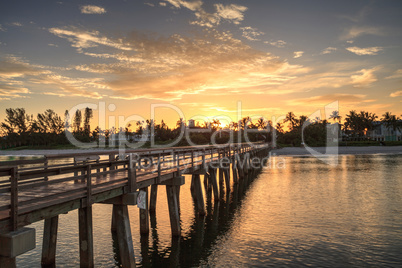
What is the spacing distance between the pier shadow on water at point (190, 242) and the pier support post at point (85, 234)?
220cm

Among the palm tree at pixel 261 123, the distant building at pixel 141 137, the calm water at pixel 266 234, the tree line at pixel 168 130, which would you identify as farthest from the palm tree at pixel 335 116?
the calm water at pixel 266 234

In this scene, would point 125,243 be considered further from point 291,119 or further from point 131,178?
point 291,119

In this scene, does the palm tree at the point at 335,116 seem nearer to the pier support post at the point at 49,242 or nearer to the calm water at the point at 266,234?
the calm water at the point at 266,234

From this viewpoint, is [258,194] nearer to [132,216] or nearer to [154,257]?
[132,216]

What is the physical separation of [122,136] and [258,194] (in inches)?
6004

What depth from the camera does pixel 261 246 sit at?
1359 centimetres

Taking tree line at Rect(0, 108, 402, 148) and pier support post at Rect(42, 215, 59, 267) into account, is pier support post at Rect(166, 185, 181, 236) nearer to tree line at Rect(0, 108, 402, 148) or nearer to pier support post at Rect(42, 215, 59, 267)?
pier support post at Rect(42, 215, 59, 267)

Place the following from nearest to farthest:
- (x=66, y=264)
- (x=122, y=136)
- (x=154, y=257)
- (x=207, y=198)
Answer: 1. (x=66, y=264)
2. (x=154, y=257)
3. (x=207, y=198)
4. (x=122, y=136)

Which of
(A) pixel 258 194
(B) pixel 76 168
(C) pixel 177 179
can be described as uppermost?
(B) pixel 76 168

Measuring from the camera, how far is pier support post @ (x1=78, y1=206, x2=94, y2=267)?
9469 mm

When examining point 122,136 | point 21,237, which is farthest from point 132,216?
point 122,136

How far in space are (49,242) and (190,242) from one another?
569 centimetres

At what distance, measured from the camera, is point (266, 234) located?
15172mm

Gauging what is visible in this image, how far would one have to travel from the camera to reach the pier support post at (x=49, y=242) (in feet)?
36.8
